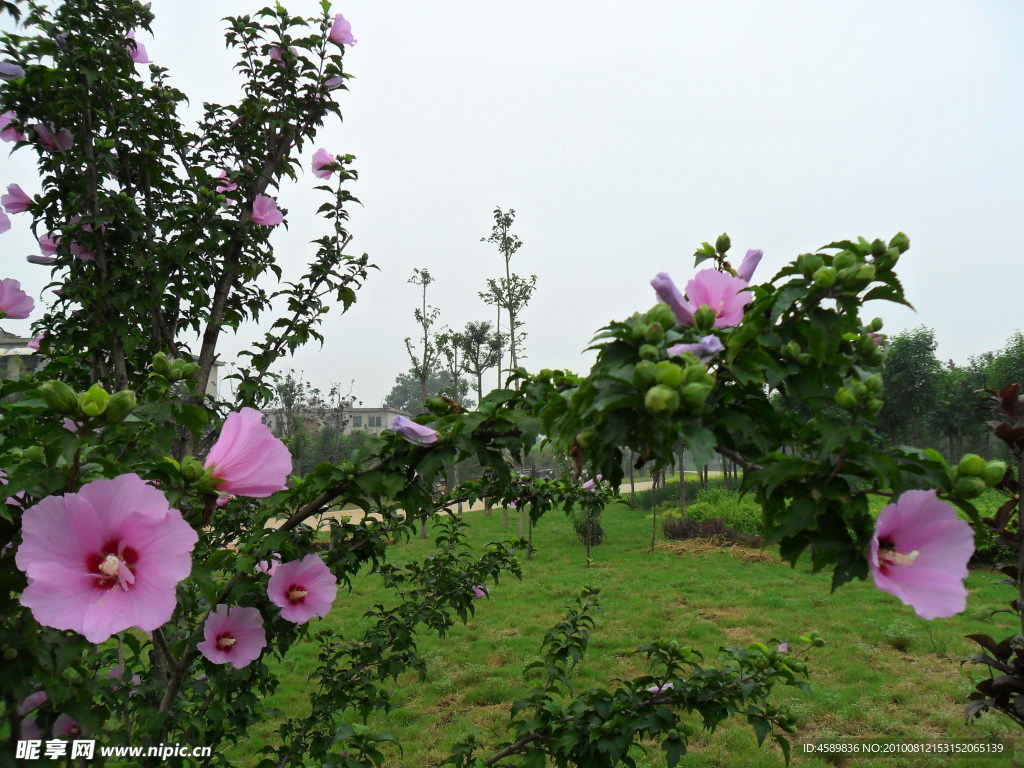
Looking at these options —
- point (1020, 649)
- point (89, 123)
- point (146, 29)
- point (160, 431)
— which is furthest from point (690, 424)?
point (146, 29)

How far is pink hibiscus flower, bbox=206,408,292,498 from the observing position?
1.12 metres

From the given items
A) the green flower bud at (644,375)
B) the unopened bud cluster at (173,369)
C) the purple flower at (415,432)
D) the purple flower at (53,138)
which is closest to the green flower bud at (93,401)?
the unopened bud cluster at (173,369)

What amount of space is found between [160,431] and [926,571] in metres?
1.40

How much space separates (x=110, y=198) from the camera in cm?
233

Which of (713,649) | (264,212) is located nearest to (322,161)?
(264,212)

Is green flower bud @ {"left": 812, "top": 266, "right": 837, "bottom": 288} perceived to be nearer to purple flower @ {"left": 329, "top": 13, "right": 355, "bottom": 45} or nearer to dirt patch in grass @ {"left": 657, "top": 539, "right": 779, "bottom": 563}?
purple flower @ {"left": 329, "top": 13, "right": 355, "bottom": 45}

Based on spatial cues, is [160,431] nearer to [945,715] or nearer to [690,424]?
[690,424]

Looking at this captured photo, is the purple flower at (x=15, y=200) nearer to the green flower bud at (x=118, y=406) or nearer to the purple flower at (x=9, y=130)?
the purple flower at (x=9, y=130)

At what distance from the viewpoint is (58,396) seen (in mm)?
936

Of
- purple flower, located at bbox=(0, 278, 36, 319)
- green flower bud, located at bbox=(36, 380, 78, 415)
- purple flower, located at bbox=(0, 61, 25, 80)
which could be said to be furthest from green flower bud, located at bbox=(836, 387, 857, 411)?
purple flower, located at bbox=(0, 61, 25, 80)

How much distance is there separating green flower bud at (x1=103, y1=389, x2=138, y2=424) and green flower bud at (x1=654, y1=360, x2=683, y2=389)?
82 centimetres

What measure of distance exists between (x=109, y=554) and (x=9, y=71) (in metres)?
A: 2.36

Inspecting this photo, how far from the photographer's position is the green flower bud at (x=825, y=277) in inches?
38.5

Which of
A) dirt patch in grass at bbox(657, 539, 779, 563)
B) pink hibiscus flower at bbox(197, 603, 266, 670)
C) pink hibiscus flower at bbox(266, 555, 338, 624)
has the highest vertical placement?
→ pink hibiscus flower at bbox(266, 555, 338, 624)
